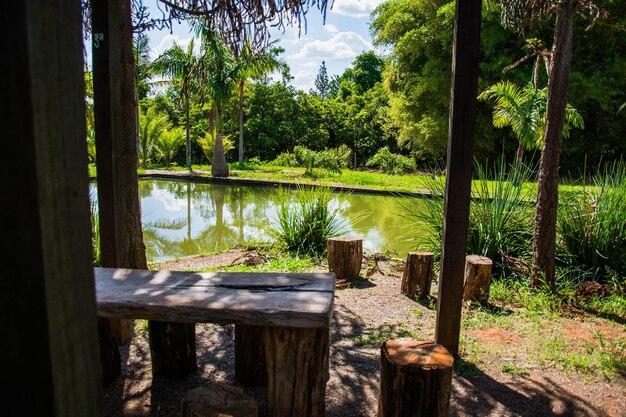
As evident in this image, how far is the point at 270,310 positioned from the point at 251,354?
848mm

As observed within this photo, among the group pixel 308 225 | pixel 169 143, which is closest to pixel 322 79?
pixel 169 143

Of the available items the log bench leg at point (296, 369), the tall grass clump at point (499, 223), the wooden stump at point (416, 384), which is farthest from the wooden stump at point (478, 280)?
the log bench leg at point (296, 369)

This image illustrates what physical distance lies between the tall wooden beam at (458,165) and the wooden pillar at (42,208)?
7.56 ft

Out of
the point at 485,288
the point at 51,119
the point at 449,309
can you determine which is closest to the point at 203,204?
the point at 485,288

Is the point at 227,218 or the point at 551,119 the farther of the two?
the point at 227,218

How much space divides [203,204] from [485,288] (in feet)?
31.0

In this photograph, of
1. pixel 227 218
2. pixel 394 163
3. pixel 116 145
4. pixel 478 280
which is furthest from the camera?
pixel 394 163

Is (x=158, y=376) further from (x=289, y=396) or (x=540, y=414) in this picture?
(x=540, y=414)

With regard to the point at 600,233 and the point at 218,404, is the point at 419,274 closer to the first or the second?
the point at 600,233

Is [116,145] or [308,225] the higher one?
[116,145]

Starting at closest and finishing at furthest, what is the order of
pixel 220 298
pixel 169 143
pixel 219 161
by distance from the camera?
pixel 220 298
pixel 219 161
pixel 169 143

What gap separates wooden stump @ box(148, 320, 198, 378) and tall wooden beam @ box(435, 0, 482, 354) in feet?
4.82

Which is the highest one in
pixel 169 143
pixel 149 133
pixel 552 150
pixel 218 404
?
pixel 149 133

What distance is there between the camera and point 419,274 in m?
4.36
